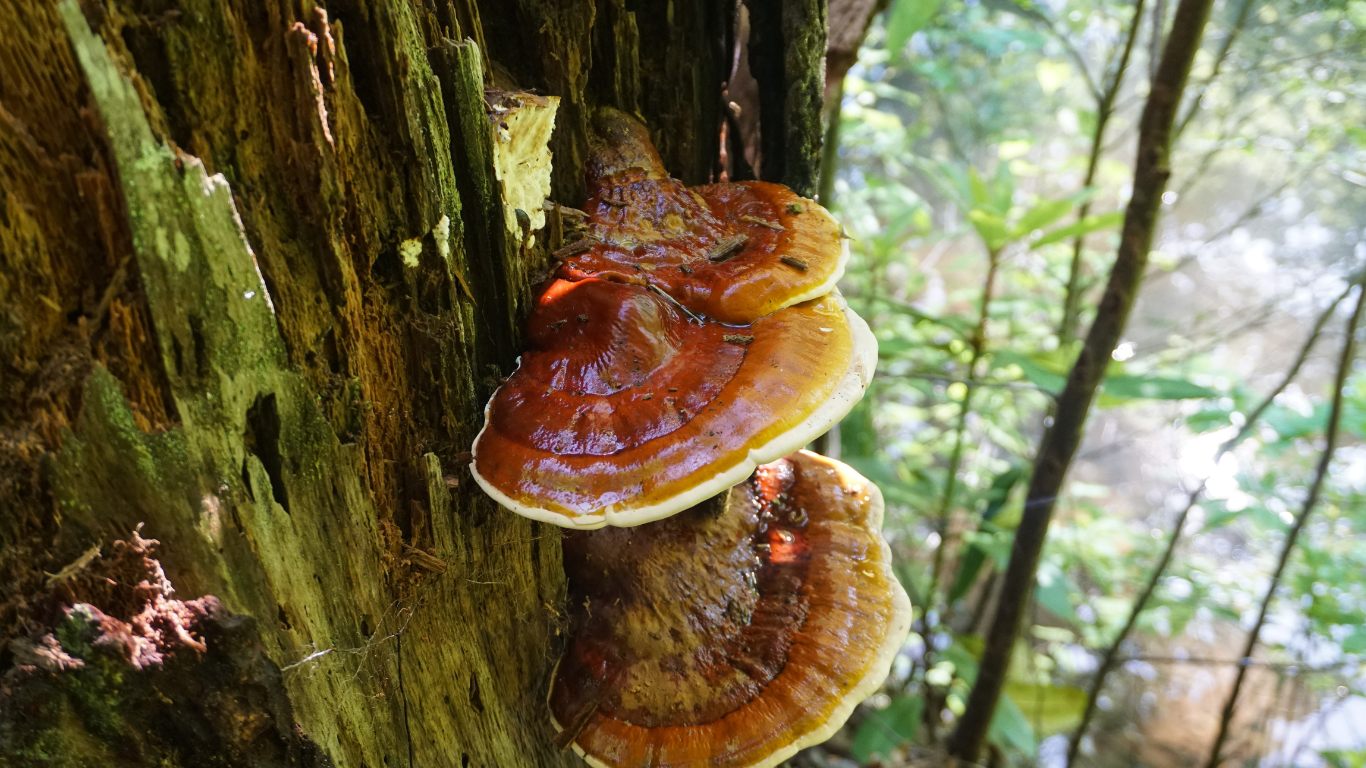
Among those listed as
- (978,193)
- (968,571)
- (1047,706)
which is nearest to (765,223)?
(978,193)

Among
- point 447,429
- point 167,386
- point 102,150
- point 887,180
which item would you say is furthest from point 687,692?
point 887,180

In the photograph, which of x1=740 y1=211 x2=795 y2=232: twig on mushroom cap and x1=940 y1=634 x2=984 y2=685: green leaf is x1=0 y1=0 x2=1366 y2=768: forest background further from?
x1=940 y1=634 x2=984 y2=685: green leaf

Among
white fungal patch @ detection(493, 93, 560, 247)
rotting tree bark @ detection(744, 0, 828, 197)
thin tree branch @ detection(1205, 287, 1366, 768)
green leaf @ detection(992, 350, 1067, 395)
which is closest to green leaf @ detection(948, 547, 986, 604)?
thin tree branch @ detection(1205, 287, 1366, 768)

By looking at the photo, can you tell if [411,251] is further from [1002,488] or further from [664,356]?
[1002,488]

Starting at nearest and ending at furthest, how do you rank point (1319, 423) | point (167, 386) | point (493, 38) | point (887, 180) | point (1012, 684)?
point (167, 386), point (493, 38), point (1319, 423), point (1012, 684), point (887, 180)

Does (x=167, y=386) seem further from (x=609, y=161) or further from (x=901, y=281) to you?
(x=901, y=281)

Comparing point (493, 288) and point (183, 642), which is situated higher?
point (493, 288)

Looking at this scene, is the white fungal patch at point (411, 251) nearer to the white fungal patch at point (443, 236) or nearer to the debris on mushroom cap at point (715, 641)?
the white fungal patch at point (443, 236)
